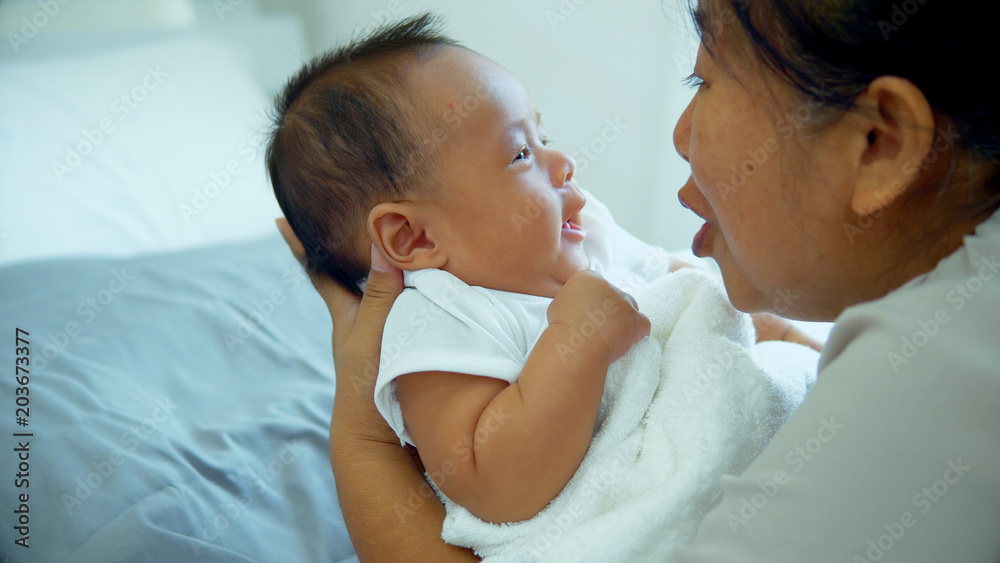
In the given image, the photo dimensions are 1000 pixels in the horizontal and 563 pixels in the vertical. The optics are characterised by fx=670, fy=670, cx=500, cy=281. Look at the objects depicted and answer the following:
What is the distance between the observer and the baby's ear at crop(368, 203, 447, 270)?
37.8 inches

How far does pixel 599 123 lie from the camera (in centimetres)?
222

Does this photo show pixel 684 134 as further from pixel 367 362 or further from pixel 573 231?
pixel 367 362

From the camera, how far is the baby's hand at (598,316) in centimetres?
82

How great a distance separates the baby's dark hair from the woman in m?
0.42

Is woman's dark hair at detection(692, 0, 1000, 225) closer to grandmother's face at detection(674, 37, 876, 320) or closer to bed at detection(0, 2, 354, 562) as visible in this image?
grandmother's face at detection(674, 37, 876, 320)

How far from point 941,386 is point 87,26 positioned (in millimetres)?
2262

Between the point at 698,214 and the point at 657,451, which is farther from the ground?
the point at 698,214

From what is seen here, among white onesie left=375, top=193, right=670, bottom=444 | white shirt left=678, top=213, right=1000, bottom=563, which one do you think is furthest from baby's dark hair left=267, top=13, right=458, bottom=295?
white shirt left=678, top=213, right=1000, bottom=563

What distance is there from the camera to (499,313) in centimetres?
95

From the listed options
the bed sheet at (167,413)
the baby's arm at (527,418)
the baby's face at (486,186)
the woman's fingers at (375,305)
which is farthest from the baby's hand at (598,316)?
the bed sheet at (167,413)

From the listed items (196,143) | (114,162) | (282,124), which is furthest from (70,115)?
(282,124)

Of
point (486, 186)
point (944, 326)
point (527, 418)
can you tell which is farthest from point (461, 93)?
point (944, 326)

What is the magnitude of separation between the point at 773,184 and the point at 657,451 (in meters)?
0.33

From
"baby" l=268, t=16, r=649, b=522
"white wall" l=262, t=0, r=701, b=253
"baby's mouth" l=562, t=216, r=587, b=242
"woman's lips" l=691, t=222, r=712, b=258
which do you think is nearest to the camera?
"baby" l=268, t=16, r=649, b=522
